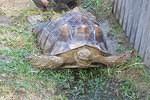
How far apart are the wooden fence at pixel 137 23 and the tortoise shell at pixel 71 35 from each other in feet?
1.45

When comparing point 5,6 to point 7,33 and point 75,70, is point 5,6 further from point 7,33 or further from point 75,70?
point 75,70

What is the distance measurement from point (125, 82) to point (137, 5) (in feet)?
3.25

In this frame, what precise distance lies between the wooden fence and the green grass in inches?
6.1

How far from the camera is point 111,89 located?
11.6 feet

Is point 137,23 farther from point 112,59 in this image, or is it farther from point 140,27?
point 112,59

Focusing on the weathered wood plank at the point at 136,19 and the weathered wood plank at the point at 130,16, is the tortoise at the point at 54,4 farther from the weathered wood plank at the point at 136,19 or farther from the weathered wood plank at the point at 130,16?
the weathered wood plank at the point at 136,19

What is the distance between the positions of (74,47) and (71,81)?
35 centimetres

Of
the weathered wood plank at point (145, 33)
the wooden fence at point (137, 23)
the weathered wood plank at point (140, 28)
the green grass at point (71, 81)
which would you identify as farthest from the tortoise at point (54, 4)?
the weathered wood plank at point (145, 33)

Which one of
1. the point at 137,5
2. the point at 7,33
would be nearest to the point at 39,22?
the point at 7,33

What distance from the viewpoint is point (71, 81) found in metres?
3.56

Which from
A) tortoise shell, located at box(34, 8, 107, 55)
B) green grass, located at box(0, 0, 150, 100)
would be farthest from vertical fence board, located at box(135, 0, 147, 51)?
tortoise shell, located at box(34, 8, 107, 55)

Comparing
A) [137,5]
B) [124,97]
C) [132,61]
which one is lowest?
[124,97]

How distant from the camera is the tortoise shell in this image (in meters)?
3.63

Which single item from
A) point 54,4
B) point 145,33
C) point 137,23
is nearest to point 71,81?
point 145,33
